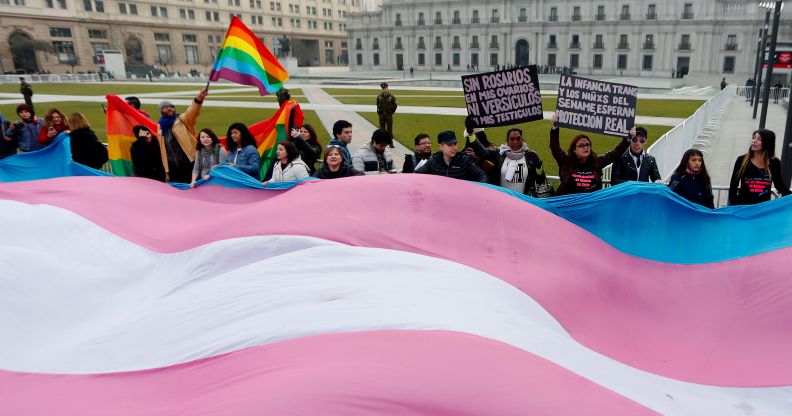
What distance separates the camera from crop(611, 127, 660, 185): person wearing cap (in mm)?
7016

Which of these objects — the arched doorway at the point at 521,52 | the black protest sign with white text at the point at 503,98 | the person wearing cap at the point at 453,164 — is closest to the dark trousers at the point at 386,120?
the black protest sign with white text at the point at 503,98

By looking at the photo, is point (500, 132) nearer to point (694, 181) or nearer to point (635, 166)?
point (635, 166)

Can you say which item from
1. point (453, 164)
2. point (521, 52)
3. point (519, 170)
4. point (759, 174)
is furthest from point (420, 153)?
point (521, 52)

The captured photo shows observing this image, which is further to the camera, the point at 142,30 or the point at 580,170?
the point at 142,30

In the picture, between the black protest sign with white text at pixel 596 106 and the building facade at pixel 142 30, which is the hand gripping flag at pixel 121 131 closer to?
the black protest sign with white text at pixel 596 106

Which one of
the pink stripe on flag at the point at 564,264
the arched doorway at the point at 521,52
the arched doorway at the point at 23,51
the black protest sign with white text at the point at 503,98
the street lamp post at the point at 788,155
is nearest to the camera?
the pink stripe on flag at the point at 564,264

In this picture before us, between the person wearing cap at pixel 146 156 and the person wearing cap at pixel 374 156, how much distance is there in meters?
3.18

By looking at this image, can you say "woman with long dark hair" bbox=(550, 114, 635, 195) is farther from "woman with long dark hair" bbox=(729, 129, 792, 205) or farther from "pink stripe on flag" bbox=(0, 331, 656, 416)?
"pink stripe on flag" bbox=(0, 331, 656, 416)

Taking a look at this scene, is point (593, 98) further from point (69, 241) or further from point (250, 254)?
point (69, 241)

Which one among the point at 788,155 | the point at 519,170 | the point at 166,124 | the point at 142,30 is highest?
the point at 142,30

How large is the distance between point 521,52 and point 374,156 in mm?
81141

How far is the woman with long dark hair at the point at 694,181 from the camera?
6.04 meters

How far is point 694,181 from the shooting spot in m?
6.13

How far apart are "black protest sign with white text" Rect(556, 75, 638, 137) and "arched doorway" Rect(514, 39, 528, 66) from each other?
79.0 meters
